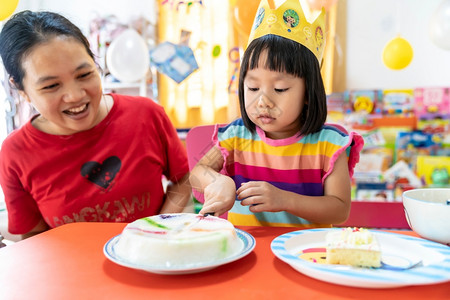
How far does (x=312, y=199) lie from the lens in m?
0.93

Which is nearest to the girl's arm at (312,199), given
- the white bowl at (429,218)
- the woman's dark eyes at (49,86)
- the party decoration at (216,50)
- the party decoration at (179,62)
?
the white bowl at (429,218)

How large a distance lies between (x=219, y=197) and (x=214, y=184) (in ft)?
0.22

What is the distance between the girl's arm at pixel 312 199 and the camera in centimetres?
84

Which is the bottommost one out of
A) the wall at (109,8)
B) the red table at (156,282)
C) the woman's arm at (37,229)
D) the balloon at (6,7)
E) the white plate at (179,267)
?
the woman's arm at (37,229)

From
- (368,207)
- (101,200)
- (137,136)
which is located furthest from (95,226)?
(368,207)

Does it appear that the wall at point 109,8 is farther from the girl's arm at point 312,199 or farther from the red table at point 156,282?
the red table at point 156,282

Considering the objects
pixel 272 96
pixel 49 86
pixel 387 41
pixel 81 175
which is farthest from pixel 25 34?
pixel 387 41

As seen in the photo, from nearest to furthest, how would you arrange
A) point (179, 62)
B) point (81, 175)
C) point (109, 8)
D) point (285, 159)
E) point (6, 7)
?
point (285, 159) → point (81, 175) → point (6, 7) → point (179, 62) → point (109, 8)

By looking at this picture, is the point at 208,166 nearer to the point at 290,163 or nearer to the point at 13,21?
the point at 290,163

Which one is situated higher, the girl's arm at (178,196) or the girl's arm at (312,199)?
the girl's arm at (312,199)

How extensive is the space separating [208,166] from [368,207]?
75 centimetres

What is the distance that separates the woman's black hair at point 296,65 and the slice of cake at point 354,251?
501mm

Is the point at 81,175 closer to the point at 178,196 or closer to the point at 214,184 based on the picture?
the point at 178,196

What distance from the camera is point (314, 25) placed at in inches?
41.9
